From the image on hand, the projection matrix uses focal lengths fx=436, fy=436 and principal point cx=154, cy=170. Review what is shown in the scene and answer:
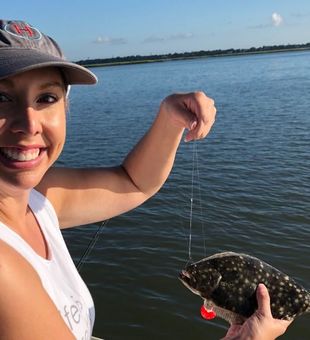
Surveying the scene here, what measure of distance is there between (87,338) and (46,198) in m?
0.88

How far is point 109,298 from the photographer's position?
8.01 metres

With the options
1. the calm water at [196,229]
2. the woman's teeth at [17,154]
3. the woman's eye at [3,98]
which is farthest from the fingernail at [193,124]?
the calm water at [196,229]

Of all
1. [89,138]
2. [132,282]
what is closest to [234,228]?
A: [132,282]

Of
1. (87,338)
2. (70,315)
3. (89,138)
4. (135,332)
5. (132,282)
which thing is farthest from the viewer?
(89,138)

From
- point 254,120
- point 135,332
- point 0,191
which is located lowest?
point 135,332

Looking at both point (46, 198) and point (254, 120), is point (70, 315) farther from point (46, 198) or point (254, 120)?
point (254, 120)

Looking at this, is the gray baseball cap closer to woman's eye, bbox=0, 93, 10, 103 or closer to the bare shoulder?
woman's eye, bbox=0, 93, 10, 103

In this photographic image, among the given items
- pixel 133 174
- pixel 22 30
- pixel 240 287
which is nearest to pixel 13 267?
pixel 22 30

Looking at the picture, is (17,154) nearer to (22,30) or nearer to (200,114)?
(22,30)

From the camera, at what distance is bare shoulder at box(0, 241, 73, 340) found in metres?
1.52

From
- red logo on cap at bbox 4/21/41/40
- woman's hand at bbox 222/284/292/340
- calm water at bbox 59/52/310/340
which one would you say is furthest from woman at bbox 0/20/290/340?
calm water at bbox 59/52/310/340

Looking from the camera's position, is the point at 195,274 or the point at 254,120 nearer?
the point at 195,274

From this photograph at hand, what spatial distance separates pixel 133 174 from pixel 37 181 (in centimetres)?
122

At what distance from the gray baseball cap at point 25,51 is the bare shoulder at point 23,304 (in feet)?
2.33
